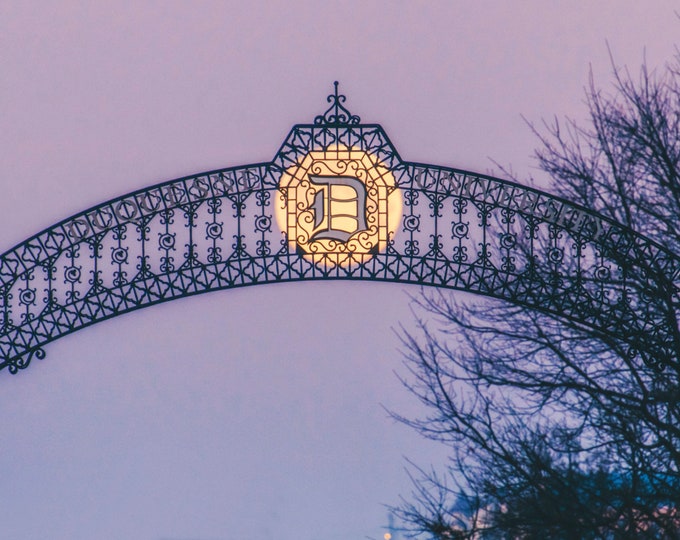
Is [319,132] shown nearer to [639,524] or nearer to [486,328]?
[486,328]

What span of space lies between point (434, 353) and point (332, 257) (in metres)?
2.09

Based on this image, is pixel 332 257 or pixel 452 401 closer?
pixel 452 401

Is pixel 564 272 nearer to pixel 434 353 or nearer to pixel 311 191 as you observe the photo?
pixel 434 353

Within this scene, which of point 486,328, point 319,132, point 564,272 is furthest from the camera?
point 319,132

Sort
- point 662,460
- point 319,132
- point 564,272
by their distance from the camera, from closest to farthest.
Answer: point 662,460
point 564,272
point 319,132

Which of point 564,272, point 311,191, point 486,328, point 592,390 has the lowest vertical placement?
point 592,390

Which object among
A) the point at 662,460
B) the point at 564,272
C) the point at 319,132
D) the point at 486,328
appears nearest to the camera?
the point at 662,460

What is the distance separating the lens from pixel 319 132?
1273cm

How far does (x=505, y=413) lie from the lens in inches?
428

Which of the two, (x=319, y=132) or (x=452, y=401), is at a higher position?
(x=319, y=132)

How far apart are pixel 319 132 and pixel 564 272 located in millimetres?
2588

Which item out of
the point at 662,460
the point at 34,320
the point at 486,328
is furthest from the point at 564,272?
the point at 34,320

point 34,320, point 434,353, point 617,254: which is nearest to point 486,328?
point 434,353

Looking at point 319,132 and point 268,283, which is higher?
point 319,132
